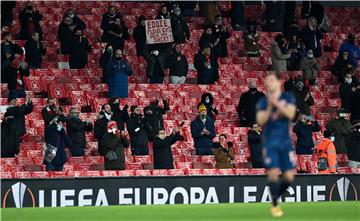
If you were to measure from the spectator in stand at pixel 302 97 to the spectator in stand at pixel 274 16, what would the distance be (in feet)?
11.1

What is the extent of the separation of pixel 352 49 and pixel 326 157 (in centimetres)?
615

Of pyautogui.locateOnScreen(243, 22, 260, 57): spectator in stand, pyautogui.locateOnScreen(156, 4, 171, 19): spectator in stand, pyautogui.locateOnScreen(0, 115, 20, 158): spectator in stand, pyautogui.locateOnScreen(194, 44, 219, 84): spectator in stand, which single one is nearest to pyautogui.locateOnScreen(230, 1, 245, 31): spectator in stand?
pyautogui.locateOnScreen(243, 22, 260, 57): spectator in stand

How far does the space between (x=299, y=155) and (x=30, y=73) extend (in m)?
7.04

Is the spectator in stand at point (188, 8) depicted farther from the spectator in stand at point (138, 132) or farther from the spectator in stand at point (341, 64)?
the spectator in stand at point (138, 132)

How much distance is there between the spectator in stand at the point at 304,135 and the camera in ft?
98.9

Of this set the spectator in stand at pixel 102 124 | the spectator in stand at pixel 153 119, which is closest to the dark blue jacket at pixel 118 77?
the spectator in stand at pixel 153 119

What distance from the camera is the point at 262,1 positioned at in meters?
35.8

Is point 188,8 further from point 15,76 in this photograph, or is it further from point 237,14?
point 15,76

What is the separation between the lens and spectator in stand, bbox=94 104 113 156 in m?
28.1

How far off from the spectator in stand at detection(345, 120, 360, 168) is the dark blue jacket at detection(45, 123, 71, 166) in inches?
295

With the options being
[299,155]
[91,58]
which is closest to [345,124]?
[299,155]

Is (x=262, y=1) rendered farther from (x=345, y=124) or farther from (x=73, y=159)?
(x=73, y=159)

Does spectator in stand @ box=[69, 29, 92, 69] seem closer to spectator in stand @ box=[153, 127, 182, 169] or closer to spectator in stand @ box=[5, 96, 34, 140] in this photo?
spectator in stand @ box=[5, 96, 34, 140]

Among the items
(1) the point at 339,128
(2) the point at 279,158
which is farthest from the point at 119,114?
(2) the point at 279,158
